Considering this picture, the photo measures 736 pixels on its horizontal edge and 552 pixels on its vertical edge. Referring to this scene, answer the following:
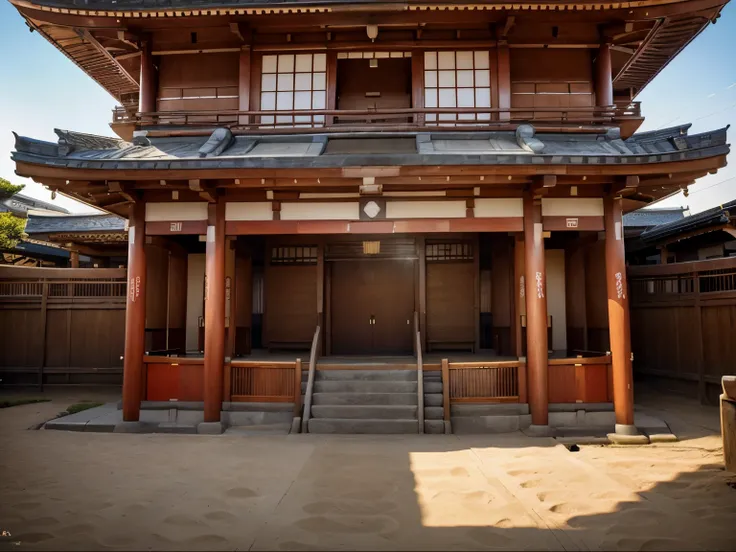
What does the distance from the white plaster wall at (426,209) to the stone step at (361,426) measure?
12.4 feet

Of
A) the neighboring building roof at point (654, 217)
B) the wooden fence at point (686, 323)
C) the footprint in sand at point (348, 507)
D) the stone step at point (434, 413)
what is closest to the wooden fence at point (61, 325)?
the stone step at point (434, 413)

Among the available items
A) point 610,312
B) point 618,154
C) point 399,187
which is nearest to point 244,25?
point 399,187

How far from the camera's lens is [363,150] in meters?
10.1

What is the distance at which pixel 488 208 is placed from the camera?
393 inches

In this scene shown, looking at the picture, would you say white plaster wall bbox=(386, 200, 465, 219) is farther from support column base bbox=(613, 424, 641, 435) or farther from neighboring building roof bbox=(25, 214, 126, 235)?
neighboring building roof bbox=(25, 214, 126, 235)

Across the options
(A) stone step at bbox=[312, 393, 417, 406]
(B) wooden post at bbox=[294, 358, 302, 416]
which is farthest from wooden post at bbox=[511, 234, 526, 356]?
(B) wooden post at bbox=[294, 358, 302, 416]

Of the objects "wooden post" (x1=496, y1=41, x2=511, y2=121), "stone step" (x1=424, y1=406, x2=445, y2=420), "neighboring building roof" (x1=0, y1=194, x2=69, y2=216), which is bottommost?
"stone step" (x1=424, y1=406, x2=445, y2=420)

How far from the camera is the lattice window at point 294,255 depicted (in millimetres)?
14242

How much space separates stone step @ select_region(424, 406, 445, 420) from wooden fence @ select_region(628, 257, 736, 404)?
20.2 ft

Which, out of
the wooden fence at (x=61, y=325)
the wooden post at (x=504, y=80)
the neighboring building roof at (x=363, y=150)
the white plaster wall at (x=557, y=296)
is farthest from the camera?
the wooden fence at (x=61, y=325)

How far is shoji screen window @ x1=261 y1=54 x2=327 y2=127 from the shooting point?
11492mm

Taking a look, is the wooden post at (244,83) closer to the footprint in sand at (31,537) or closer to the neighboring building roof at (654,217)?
the footprint in sand at (31,537)

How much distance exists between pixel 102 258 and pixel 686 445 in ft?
63.0

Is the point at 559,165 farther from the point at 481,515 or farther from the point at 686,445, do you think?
the point at 481,515
